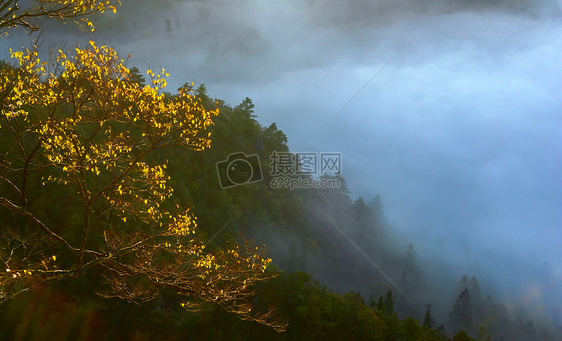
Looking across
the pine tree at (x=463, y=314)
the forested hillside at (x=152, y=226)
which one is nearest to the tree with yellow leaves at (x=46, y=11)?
the forested hillside at (x=152, y=226)

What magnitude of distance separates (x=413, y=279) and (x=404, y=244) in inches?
591

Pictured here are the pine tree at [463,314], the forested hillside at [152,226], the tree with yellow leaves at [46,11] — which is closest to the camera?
the tree with yellow leaves at [46,11]

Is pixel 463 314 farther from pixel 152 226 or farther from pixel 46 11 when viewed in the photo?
pixel 46 11

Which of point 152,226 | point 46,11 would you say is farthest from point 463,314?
point 46,11

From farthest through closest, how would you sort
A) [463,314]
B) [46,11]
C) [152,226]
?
[463,314], [152,226], [46,11]

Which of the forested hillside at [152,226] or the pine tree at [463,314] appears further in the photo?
the pine tree at [463,314]

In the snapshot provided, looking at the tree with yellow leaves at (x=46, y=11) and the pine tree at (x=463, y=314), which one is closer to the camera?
the tree with yellow leaves at (x=46, y=11)

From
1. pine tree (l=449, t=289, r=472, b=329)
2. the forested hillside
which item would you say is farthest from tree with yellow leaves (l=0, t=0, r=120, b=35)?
pine tree (l=449, t=289, r=472, b=329)

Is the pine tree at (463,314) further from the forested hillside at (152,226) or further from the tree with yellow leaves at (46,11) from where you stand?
the tree with yellow leaves at (46,11)

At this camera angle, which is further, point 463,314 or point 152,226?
point 463,314

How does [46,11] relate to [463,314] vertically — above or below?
above

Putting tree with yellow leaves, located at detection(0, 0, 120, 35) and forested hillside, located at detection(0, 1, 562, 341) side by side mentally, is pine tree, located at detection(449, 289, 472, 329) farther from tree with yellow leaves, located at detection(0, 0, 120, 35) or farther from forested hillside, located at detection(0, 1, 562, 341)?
tree with yellow leaves, located at detection(0, 0, 120, 35)

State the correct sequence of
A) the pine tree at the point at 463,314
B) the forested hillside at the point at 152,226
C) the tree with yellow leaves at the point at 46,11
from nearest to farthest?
the tree with yellow leaves at the point at 46,11 → the forested hillside at the point at 152,226 → the pine tree at the point at 463,314

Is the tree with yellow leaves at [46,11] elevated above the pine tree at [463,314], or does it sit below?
above
